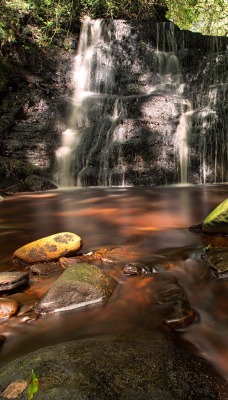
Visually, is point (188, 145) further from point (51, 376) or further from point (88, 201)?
point (51, 376)

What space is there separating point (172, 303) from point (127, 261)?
3.16 ft

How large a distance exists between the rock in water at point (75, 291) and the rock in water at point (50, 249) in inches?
25.7

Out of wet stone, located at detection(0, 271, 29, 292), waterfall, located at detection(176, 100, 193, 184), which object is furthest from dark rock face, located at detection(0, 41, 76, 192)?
wet stone, located at detection(0, 271, 29, 292)

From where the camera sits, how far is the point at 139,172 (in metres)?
11.1

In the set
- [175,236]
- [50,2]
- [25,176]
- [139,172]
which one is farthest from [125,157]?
[50,2]

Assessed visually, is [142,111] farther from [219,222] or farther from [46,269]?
[46,269]

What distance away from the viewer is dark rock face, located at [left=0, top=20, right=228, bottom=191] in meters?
11.1

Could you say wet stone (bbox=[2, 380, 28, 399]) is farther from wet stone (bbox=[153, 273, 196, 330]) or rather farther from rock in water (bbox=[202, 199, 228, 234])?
rock in water (bbox=[202, 199, 228, 234])

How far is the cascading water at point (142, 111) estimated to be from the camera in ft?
36.4

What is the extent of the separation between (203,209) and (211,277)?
3197mm

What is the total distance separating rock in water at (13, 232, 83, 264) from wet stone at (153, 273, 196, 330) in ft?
3.40

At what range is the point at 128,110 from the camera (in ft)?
40.2

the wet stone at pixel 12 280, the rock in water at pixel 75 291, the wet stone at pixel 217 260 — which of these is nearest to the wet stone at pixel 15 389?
the rock in water at pixel 75 291

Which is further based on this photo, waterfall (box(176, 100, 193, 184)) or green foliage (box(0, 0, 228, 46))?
green foliage (box(0, 0, 228, 46))
